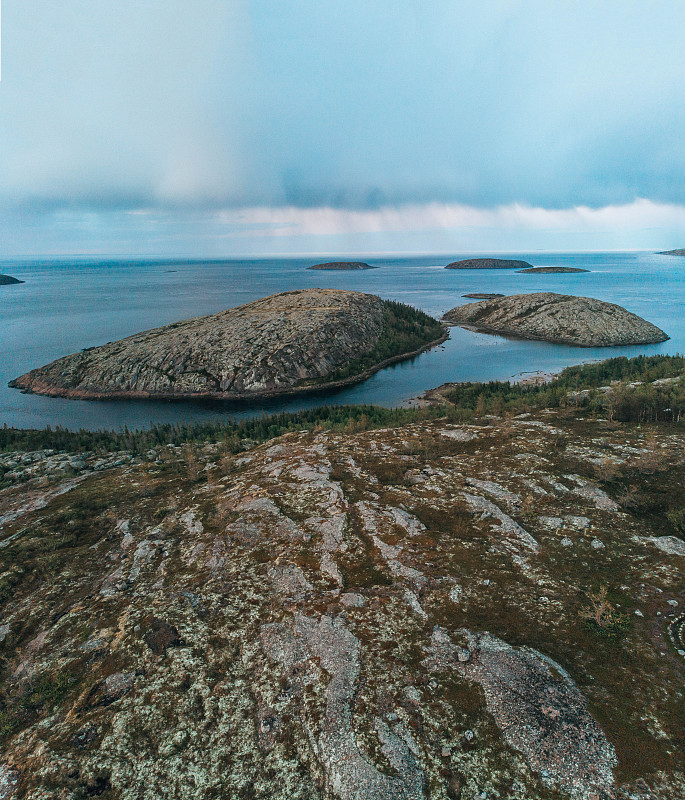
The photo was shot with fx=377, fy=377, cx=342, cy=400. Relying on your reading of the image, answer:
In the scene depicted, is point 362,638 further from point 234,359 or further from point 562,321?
point 562,321

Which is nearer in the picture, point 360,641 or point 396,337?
point 360,641

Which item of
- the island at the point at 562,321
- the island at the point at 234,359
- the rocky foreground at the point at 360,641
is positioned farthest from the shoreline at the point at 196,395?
the island at the point at 562,321

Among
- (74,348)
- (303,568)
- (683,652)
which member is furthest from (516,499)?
(74,348)

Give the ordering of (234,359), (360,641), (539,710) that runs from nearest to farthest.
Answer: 1. (539,710)
2. (360,641)
3. (234,359)

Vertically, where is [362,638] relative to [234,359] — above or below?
above

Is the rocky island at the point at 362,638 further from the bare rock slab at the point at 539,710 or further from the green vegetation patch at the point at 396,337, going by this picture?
the green vegetation patch at the point at 396,337

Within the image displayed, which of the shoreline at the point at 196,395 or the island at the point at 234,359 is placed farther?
the island at the point at 234,359

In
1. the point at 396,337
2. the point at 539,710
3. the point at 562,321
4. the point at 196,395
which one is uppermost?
the point at 539,710

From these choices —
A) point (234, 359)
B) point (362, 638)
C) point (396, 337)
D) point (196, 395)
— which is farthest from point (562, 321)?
point (362, 638)
